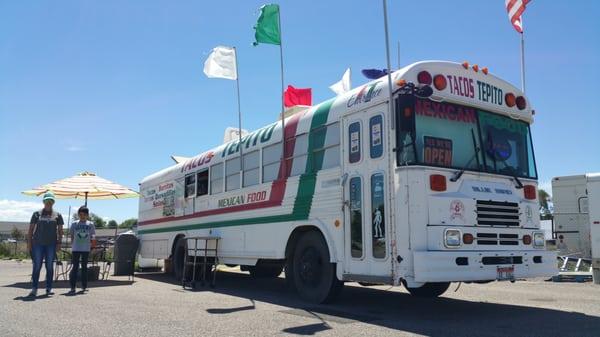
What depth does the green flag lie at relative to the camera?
11.4 meters

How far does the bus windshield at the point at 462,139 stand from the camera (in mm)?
6809

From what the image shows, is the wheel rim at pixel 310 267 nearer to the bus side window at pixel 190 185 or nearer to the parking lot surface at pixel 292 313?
the parking lot surface at pixel 292 313

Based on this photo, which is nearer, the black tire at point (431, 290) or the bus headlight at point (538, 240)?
the bus headlight at point (538, 240)

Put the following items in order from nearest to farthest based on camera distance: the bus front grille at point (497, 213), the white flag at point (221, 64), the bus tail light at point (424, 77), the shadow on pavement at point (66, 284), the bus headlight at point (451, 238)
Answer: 1. the bus headlight at point (451, 238)
2. the bus front grille at point (497, 213)
3. the bus tail light at point (424, 77)
4. the shadow on pavement at point (66, 284)
5. the white flag at point (221, 64)

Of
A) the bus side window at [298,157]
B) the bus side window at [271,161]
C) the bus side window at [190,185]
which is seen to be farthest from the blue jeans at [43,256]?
the bus side window at [298,157]

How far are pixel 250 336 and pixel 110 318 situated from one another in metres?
2.15

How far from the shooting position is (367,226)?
282 inches

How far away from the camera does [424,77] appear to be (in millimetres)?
7113

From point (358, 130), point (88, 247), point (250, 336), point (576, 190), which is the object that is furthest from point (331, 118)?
point (576, 190)

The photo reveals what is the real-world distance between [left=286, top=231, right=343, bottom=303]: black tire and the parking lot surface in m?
0.21

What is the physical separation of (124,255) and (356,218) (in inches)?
335

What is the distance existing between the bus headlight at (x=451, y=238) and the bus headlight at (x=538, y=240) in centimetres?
152

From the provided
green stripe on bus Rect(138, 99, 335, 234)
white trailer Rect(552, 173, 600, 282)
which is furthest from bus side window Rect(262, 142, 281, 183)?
white trailer Rect(552, 173, 600, 282)

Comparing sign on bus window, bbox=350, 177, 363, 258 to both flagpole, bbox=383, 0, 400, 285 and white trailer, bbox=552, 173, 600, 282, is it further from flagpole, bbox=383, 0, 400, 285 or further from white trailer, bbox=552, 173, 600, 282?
white trailer, bbox=552, 173, 600, 282
